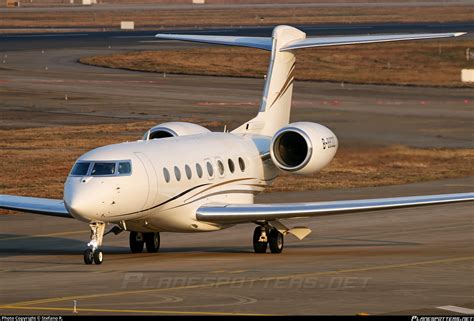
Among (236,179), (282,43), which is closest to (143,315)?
(236,179)

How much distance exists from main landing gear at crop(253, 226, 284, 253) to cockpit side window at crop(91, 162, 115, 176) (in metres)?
4.53

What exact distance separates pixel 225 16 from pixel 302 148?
145 m

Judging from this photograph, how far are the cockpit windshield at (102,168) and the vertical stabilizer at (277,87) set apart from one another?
6.66 metres

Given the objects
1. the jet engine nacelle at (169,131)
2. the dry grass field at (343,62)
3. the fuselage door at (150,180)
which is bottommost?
the dry grass field at (343,62)

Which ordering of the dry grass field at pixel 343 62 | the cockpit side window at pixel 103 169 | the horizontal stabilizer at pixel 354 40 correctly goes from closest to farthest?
the cockpit side window at pixel 103 169
the horizontal stabilizer at pixel 354 40
the dry grass field at pixel 343 62

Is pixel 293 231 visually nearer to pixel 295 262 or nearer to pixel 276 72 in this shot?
pixel 295 262

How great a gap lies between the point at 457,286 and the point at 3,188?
21489 mm

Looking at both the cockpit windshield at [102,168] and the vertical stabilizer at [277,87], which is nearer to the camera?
the cockpit windshield at [102,168]

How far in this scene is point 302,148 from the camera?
31500 millimetres

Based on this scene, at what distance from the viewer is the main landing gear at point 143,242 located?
30812 mm

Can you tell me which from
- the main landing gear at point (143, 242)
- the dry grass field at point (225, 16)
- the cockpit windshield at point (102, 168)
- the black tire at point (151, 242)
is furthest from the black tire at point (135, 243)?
the dry grass field at point (225, 16)

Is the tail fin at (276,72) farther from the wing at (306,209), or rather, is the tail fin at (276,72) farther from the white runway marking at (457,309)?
the white runway marking at (457,309)

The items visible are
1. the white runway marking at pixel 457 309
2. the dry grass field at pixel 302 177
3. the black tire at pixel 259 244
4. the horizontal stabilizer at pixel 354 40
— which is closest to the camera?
the white runway marking at pixel 457 309

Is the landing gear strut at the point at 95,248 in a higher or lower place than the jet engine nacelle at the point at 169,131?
lower
